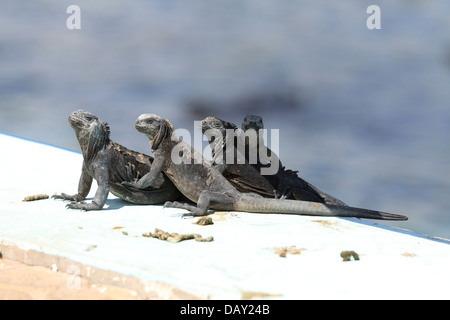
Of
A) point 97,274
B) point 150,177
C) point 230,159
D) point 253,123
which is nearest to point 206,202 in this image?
point 150,177

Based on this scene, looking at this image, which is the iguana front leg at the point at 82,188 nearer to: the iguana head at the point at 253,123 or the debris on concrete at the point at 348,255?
the iguana head at the point at 253,123

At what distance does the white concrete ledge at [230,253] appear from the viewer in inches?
→ 117

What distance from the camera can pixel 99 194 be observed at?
550 cm

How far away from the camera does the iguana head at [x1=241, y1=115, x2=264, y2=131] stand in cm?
656

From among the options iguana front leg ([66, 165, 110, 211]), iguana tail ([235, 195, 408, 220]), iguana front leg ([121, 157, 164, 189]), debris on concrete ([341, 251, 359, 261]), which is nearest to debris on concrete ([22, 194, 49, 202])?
iguana front leg ([66, 165, 110, 211])

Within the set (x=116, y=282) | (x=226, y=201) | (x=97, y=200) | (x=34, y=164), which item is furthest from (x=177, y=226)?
(x=34, y=164)

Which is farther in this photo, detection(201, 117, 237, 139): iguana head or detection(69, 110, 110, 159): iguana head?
detection(201, 117, 237, 139): iguana head

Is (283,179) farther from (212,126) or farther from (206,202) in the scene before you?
(206,202)

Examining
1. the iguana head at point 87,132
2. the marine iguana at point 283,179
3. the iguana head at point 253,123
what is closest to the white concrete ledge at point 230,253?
the iguana head at point 87,132

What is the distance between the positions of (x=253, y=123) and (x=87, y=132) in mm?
2245

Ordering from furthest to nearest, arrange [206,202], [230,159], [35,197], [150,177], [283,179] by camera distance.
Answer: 1. [283,179]
2. [230,159]
3. [35,197]
4. [150,177]
5. [206,202]

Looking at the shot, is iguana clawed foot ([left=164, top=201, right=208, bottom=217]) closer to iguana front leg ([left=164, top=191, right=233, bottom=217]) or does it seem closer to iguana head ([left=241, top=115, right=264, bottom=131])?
iguana front leg ([left=164, top=191, right=233, bottom=217])

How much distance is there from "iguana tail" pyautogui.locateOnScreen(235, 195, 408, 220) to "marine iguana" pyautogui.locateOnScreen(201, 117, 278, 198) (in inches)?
31.1

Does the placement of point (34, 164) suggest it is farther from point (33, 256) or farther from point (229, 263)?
point (229, 263)
